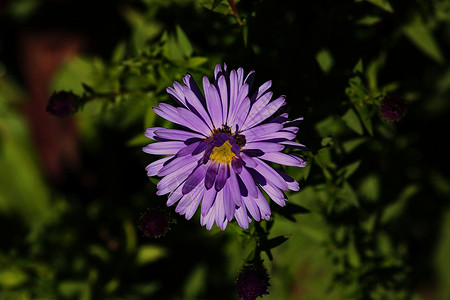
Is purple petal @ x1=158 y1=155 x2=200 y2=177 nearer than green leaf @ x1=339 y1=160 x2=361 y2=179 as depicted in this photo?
Yes

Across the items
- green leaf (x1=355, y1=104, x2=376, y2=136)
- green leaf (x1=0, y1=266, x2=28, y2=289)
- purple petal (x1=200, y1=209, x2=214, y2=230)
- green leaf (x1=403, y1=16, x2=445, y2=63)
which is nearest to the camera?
purple petal (x1=200, y1=209, x2=214, y2=230)

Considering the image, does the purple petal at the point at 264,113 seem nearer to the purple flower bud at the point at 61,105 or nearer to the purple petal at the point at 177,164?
the purple petal at the point at 177,164

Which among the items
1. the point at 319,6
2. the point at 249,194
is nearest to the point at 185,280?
the point at 249,194

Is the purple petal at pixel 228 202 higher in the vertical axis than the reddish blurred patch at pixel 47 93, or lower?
lower

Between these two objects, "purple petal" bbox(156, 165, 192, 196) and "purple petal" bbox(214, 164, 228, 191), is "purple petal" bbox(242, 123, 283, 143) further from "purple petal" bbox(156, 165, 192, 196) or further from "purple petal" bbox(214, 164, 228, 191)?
"purple petal" bbox(156, 165, 192, 196)

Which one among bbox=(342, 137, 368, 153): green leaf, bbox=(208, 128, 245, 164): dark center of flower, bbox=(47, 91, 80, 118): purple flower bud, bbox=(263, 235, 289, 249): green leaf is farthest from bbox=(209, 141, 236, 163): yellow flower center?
bbox=(47, 91, 80, 118): purple flower bud

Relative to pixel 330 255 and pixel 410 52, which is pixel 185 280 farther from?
pixel 410 52

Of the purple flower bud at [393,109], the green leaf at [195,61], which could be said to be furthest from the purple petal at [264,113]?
the green leaf at [195,61]

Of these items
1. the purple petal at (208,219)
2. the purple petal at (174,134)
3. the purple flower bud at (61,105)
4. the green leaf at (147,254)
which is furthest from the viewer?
the green leaf at (147,254)
